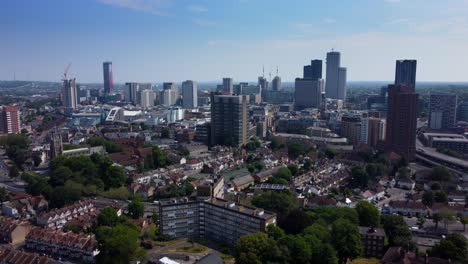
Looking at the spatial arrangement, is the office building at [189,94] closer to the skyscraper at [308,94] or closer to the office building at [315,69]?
the skyscraper at [308,94]

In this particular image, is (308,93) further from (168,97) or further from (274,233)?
(274,233)

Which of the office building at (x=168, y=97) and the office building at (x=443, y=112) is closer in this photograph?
the office building at (x=443, y=112)

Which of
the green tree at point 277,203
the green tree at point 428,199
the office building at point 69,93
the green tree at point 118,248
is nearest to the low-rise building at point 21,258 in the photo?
the green tree at point 118,248

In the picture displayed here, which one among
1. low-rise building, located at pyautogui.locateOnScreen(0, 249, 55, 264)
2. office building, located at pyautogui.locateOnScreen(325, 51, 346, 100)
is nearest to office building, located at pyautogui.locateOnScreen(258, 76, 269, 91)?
office building, located at pyautogui.locateOnScreen(325, 51, 346, 100)

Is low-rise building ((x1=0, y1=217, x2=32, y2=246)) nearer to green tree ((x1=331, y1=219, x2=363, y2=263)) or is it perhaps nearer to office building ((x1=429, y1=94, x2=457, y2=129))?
green tree ((x1=331, y1=219, x2=363, y2=263))

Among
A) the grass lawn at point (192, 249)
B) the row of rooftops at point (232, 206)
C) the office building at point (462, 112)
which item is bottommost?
the grass lawn at point (192, 249)

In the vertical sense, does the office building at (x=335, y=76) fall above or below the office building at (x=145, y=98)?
above

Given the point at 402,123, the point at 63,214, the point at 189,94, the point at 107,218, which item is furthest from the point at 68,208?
the point at 189,94
